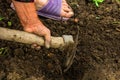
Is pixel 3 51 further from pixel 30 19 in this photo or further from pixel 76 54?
pixel 76 54

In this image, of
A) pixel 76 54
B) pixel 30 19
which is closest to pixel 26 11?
pixel 30 19

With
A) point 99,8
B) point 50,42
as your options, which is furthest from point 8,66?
point 99,8

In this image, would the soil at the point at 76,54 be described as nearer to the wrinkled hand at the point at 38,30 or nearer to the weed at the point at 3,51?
the weed at the point at 3,51

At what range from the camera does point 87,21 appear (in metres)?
3.37

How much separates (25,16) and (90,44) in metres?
0.88

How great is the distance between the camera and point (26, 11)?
250cm

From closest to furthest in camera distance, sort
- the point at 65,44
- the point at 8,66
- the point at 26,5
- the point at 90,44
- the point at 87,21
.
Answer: the point at 26,5
the point at 65,44
the point at 8,66
the point at 90,44
the point at 87,21

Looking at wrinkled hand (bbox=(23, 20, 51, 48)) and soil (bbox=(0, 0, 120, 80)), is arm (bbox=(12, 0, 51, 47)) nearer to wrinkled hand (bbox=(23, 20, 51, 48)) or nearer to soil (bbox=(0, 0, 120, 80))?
wrinkled hand (bbox=(23, 20, 51, 48))

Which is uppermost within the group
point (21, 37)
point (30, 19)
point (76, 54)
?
point (30, 19)

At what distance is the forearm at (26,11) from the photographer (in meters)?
2.48

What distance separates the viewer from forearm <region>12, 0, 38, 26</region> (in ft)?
8.13

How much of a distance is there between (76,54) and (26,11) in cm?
78

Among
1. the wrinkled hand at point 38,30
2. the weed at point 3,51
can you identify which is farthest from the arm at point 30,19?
the weed at point 3,51

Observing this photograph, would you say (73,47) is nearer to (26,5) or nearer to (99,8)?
(26,5)
